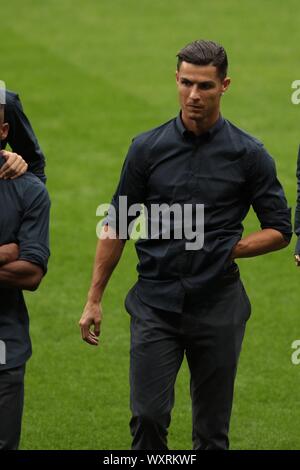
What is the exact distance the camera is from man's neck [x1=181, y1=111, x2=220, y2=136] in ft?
20.9

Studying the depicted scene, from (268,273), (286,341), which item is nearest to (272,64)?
(268,273)

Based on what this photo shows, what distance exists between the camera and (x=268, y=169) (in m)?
6.40

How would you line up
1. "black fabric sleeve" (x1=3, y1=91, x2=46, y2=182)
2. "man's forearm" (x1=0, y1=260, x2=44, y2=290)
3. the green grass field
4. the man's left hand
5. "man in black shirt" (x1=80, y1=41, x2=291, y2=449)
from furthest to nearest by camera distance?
the green grass field → "black fabric sleeve" (x1=3, y1=91, x2=46, y2=182) → "man in black shirt" (x1=80, y1=41, x2=291, y2=449) → the man's left hand → "man's forearm" (x1=0, y1=260, x2=44, y2=290)

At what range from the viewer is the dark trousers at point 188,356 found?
250 inches

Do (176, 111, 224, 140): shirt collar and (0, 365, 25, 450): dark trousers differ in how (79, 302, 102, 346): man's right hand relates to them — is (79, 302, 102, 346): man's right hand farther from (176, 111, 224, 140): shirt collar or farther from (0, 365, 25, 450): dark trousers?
(176, 111, 224, 140): shirt collar

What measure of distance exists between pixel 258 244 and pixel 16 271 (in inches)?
45.0

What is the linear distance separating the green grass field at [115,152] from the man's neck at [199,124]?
2.31 m

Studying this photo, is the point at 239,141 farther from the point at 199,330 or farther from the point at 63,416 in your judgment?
the point at 63,416

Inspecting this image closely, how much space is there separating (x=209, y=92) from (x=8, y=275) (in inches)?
48.9

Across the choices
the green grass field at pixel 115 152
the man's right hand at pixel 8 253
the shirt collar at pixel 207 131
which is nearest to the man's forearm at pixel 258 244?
the shirt collar at pixel 207 131

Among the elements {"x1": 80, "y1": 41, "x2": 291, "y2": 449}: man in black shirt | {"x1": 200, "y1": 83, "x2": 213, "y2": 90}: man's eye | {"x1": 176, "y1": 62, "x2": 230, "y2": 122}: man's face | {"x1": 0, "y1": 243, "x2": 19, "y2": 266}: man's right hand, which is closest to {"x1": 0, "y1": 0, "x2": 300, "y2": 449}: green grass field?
{"x1": 80, "y1": 41, "x2": 291, "y2": 449}: man in black shirt

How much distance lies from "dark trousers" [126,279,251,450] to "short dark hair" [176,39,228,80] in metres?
1.04

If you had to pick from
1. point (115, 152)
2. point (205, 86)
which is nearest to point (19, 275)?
point (205, 86)
